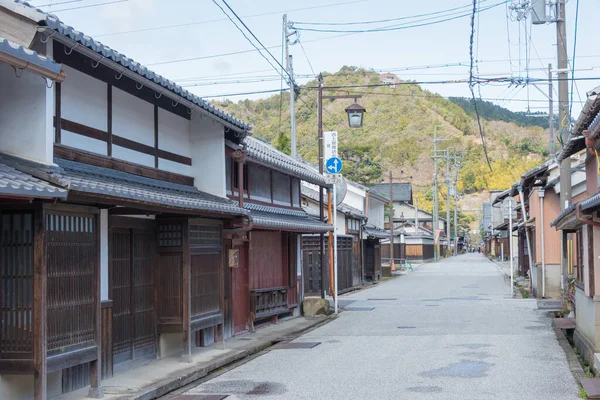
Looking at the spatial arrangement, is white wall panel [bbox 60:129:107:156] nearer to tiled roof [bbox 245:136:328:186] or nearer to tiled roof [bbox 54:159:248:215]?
tiled roof [bbox 54:159:248:215]

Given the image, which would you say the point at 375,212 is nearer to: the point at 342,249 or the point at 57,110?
the point at 342,249

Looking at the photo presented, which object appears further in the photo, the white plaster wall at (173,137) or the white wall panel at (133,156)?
the white plaster wall at (173,137)

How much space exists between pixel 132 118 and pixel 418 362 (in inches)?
284

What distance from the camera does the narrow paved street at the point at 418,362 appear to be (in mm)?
11305

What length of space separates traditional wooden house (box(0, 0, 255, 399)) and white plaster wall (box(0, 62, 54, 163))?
2cm

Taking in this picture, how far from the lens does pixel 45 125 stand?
30.3 feet

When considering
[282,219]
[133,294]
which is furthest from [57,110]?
[282,219]

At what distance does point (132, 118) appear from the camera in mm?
13383

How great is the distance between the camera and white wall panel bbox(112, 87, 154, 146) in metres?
12.8

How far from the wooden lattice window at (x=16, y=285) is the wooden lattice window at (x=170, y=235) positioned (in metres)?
4.89

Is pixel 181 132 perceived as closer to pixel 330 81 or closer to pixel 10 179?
pixel 10 179

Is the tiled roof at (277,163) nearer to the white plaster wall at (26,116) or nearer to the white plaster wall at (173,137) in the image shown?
the white plaster wall at (173,137)

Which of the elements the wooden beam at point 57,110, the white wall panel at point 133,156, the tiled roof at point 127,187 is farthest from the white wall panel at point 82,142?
the white wall panel at point 133,156

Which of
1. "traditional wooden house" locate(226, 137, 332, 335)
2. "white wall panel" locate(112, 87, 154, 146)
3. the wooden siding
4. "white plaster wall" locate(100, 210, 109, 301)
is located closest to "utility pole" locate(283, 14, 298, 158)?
"traditional wooden house" locate(226, 137, 332, 335)
